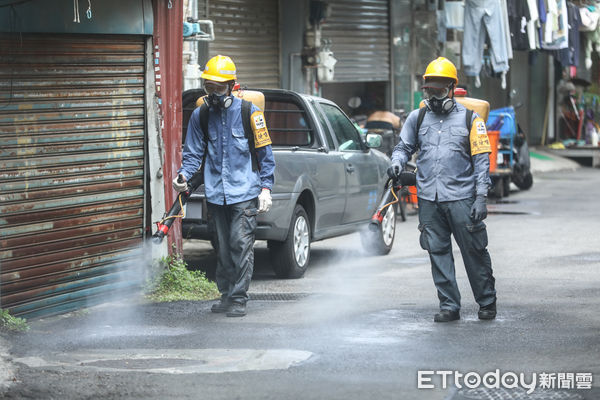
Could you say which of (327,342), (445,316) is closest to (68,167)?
(327,342)

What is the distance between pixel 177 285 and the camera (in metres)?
10.1

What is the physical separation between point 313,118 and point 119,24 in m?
3.08

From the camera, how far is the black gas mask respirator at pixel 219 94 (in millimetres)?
8836

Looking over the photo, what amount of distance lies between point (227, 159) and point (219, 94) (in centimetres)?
51

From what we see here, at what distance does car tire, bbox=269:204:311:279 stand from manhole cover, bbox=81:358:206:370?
4.14m

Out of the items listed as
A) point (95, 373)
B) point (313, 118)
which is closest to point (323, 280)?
point (313, 118)

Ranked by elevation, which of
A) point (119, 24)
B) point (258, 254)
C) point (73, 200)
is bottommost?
point (258, 254)

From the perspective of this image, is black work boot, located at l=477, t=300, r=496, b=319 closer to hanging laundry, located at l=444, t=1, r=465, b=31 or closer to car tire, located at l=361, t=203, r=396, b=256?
car tire, located at l=361, t=203, r=396, b=256

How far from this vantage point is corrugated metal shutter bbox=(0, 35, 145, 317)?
28.1 feet

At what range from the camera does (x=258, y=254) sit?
13.6 meters

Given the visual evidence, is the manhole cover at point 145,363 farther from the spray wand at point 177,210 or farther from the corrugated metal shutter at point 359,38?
the corrugated metal shutter at point 359,38

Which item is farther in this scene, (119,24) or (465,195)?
(119,24)

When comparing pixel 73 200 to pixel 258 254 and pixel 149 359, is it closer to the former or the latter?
pixel 149 359

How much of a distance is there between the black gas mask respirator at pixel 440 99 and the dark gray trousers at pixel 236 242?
1614 millimetres
